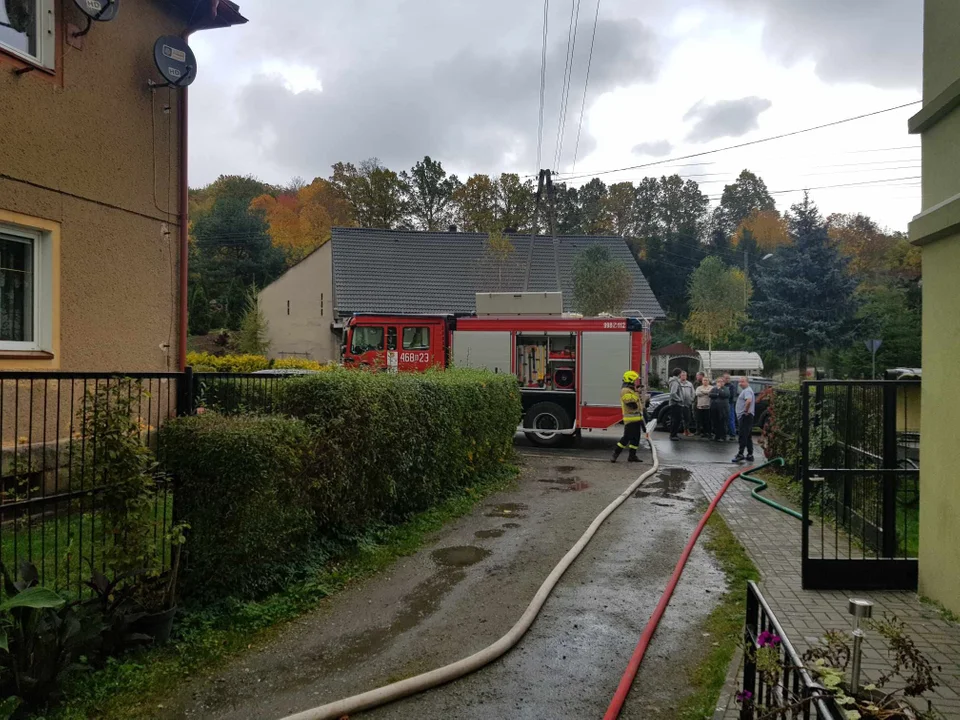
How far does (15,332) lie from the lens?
23.6 feet

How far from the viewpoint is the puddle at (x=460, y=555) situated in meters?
6.63

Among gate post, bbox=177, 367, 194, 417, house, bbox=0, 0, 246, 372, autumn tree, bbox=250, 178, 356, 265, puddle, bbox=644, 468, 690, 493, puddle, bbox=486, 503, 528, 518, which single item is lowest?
puddle, bbox=644, 468, 690, 493

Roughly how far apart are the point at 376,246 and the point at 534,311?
1819 cm

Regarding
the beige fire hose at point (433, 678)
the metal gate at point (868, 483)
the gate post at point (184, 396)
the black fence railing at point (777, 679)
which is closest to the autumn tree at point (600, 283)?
the metal gate at point (868, 483)

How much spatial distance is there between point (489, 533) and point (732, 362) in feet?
114

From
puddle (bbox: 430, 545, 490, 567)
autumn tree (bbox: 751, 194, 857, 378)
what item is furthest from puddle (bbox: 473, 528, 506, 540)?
autumn tree (bbox: 751, 194, 857, 378)

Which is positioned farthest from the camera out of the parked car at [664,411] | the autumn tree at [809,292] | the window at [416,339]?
the autumn tree at [809,292]

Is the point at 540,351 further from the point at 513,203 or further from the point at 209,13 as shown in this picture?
the point at 513,203

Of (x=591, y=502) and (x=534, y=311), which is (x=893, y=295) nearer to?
(x=534, y=311)

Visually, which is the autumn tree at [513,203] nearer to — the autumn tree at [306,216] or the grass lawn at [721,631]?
the autumn tree at [306,216]

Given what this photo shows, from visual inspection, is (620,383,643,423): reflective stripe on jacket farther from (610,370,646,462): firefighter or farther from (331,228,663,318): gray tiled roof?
(331,228,663,318): gray tiled roof

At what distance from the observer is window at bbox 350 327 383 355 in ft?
54.7

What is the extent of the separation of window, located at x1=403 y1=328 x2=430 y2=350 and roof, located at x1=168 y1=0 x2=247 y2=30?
816cm

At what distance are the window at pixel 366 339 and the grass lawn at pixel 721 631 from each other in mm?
10458
